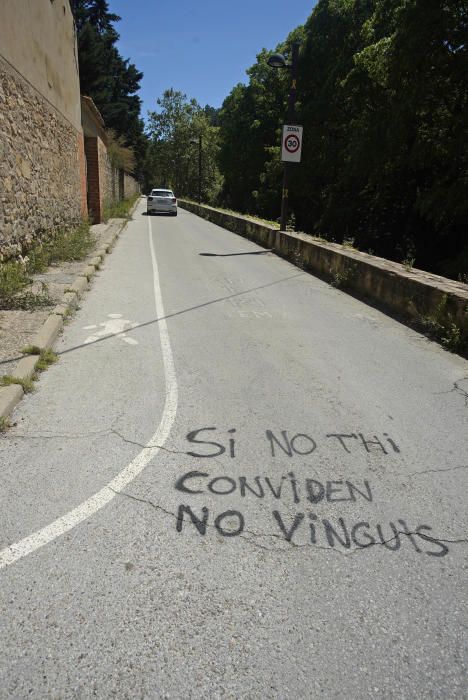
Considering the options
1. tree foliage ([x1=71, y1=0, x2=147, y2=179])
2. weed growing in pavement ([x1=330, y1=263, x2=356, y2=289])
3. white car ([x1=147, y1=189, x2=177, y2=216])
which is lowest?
weed growing in pavement ([x1=330, y1=263, x2=356, y2=289])

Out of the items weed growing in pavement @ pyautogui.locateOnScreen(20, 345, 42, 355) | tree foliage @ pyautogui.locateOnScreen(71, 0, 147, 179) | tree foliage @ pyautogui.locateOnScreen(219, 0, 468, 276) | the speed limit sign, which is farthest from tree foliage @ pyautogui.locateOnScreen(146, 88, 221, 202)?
weed growing in pavement @ pyautogui.locateOnScreen(20, 345, 42, 355)

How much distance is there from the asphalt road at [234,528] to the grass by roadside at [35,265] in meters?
1.88

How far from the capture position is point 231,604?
7.70ft

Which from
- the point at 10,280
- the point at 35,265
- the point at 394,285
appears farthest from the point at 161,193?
the point at 394,285

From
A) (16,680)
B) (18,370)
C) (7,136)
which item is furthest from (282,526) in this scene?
(7,136)

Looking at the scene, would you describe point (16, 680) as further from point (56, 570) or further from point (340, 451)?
point (340, 451)

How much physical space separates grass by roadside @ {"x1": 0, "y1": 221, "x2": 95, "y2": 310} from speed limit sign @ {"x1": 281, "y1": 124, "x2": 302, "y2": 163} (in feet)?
23.0

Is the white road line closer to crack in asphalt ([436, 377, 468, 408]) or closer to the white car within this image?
crack in asphalt ([436, 377, 468, 408])

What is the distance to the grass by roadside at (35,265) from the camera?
7.29m

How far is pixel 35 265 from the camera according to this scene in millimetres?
9789

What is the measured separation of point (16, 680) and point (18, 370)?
333 centimetres

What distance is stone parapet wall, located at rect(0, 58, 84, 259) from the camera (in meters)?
8.70

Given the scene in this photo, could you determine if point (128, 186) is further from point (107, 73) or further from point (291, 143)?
point (291, 143)

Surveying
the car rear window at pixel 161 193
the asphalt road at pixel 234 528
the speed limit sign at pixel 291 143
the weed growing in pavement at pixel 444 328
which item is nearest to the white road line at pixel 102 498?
the asphalt road at pixel 234 528
